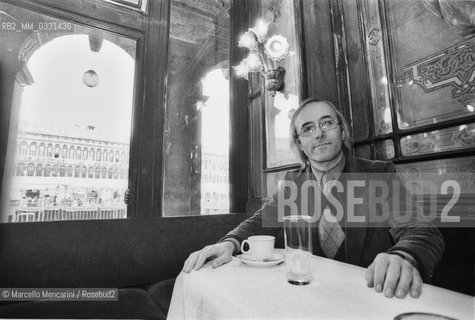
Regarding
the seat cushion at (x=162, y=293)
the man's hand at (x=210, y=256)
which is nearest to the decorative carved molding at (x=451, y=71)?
the man's hand at (x=210, y=256)

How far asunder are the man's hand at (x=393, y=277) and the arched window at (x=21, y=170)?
343cm

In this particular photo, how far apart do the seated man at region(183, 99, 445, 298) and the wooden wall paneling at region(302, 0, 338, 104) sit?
0.69 m

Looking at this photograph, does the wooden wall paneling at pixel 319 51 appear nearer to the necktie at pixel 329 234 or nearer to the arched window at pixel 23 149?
the necktie at pixel 329 234

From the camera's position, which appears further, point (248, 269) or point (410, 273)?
point (248, 269)

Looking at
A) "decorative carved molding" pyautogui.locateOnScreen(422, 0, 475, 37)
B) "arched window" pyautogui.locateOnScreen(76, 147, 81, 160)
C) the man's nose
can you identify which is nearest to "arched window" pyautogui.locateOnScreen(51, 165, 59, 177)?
"arched window" pyautogui.locateOnScreen(76, 147, 81, 160)

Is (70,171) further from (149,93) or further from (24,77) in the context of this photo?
(149,93)

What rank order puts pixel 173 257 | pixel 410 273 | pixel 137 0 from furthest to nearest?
pixel 137 0 → pixel 173 257 → pixel 410 273

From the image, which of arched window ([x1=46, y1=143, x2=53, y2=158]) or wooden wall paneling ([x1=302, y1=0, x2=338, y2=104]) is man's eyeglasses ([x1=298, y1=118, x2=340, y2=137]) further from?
arched window ([x1=46, y1=143, x2=53, y2=158])

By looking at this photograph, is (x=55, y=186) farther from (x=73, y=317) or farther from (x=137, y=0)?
(x=137, y=0)

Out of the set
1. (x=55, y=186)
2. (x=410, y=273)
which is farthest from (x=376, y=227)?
(x=55, y=186)

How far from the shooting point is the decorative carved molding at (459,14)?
1.38 metres

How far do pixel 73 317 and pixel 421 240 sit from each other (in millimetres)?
1596

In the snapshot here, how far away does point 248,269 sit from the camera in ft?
2.93

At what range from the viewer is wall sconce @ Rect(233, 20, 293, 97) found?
2525 mm
